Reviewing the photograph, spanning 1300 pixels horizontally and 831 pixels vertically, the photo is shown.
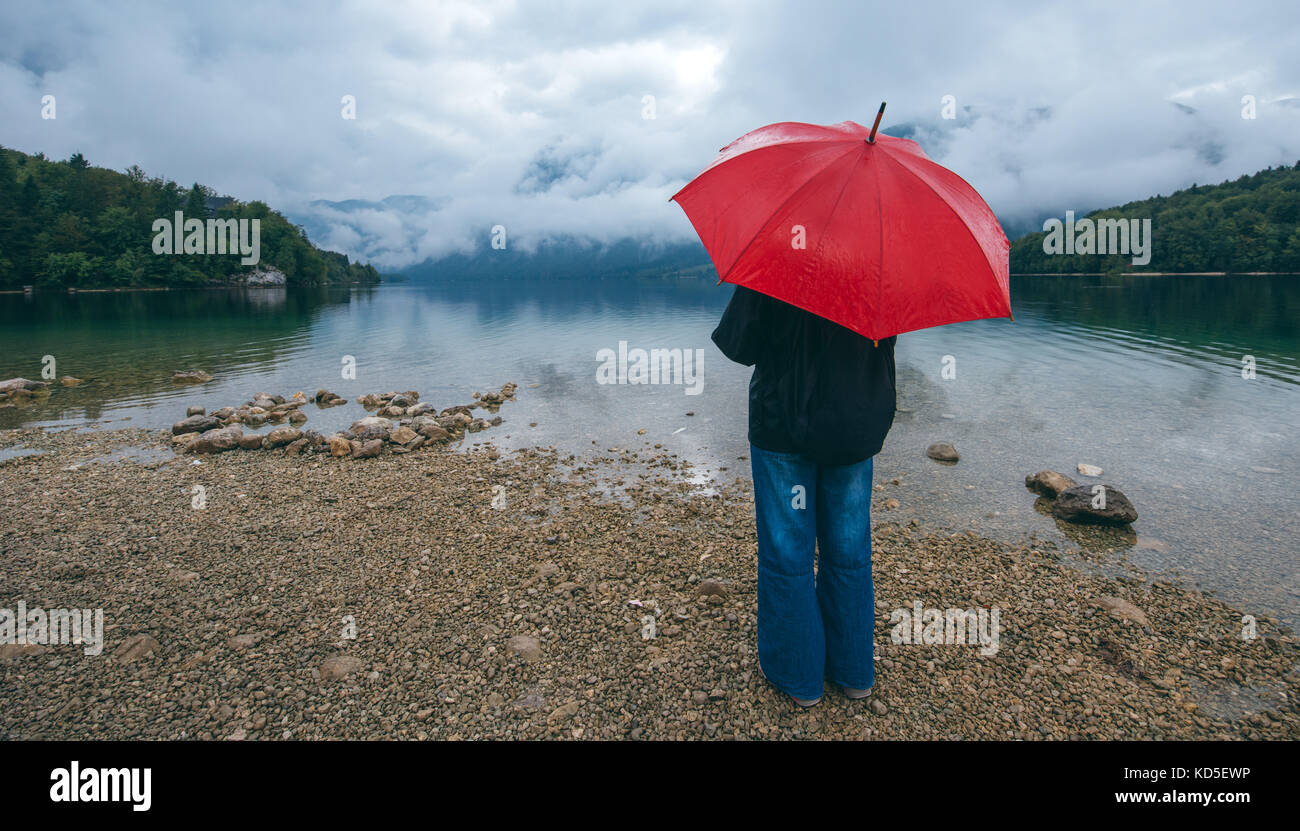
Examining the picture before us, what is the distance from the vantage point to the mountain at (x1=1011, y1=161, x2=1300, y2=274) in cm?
10312

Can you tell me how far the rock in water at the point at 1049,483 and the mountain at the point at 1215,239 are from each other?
10656 cm

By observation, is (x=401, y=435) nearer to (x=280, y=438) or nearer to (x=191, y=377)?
(x=280, y=438)

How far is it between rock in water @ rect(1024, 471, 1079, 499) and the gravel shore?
2160 millimetres

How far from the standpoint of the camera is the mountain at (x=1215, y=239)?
103 metres

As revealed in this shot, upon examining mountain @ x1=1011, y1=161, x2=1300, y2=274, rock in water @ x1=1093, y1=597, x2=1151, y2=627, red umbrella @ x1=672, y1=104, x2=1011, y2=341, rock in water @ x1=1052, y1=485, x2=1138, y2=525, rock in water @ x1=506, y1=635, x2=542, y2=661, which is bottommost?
rock in water @ x1=506, y1=635, x2=542, y2=661

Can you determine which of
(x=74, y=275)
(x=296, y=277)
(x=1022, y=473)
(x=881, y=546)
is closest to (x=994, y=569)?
(x=881, y=546)

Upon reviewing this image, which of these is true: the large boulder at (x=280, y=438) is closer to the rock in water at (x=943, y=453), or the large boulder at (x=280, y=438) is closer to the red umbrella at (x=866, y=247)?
the red umbrella at (x=866, y=247)

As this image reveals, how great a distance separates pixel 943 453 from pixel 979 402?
6.23 m

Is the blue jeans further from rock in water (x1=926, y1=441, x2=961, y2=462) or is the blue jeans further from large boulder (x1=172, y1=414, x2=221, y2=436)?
large boulder (x1=172, y1=414, x2=221, y2=436)

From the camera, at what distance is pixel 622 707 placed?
174 inches

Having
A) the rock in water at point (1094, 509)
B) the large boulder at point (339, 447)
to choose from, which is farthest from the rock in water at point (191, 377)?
the rock in water at point (1094, 509)

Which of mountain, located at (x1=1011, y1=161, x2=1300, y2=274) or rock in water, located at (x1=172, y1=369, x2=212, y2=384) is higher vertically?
mountain, located at (x1=1011, y1=161, x2=1300, y2=274)

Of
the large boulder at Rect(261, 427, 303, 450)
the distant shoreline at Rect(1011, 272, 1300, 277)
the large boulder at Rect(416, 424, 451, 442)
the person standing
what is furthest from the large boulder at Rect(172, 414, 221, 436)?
the distant shoreline at Rect(1011, 272, 1300, 277)

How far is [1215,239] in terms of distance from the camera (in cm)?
10819
